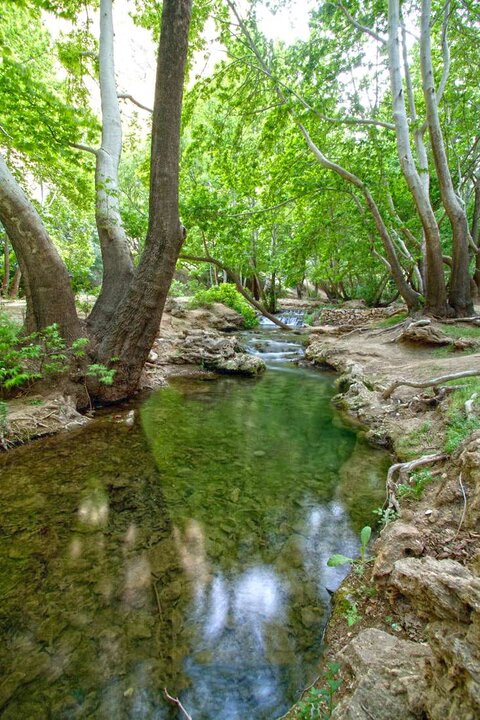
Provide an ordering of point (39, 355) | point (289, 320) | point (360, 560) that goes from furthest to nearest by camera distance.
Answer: point (289, 320), point (39, 355), point (360, 560)

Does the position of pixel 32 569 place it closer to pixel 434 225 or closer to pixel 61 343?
pixel 61 343

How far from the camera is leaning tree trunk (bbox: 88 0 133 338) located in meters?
6.21

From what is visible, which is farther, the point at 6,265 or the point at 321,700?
the point at 6,265

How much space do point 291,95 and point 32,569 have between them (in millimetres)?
11092

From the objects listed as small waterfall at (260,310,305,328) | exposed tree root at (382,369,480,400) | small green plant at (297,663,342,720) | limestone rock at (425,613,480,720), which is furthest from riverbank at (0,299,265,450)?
limestone rock at (425,613,480,720)

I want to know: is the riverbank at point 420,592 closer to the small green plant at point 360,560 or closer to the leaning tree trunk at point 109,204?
the small green plant at point 360,560

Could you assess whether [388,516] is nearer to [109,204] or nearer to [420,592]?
[420,592]

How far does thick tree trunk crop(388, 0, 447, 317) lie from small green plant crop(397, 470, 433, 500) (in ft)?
26.5

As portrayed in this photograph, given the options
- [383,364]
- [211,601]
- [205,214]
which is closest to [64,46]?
[205,214]

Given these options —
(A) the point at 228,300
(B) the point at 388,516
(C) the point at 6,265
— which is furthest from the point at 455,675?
(C) the point at 6,265

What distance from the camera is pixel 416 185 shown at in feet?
27.7

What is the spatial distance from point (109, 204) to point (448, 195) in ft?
28.0

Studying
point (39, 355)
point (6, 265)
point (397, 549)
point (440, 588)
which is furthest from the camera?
point (6, 265)

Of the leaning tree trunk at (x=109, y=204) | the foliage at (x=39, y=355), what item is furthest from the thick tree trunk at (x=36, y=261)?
the leaning tree trunk at (x=109, y=204)
